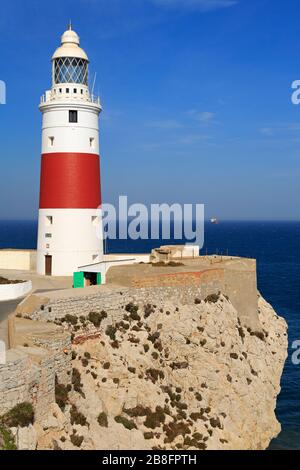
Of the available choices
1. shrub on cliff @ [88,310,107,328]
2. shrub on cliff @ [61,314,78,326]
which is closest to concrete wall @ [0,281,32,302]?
shrub on cliff @ [61,314,78,326]

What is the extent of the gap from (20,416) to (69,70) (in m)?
21.8

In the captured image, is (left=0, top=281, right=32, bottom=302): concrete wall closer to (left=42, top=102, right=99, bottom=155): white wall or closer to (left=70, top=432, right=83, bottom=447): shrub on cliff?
(left=42, top=102, right=99, bottom=155): white wall

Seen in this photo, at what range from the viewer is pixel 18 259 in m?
37.8

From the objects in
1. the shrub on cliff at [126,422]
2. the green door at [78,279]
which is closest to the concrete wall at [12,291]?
the green door at [78,279]

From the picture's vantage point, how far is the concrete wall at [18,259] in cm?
3741

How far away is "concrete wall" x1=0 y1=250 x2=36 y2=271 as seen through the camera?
37406mm

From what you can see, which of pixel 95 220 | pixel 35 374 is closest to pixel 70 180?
pixel 95 220

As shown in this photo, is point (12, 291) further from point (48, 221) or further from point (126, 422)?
point (126, 422)

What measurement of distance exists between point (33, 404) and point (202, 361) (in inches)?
474

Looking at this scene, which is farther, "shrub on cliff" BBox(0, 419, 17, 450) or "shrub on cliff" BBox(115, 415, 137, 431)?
"shrub on cliff" BBox(115, 415, 137, 431)

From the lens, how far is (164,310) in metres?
27.3

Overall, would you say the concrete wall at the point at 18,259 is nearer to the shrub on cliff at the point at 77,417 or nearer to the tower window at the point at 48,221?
the tower window at the point at 48,221

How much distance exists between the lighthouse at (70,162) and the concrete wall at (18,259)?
5.48 m
